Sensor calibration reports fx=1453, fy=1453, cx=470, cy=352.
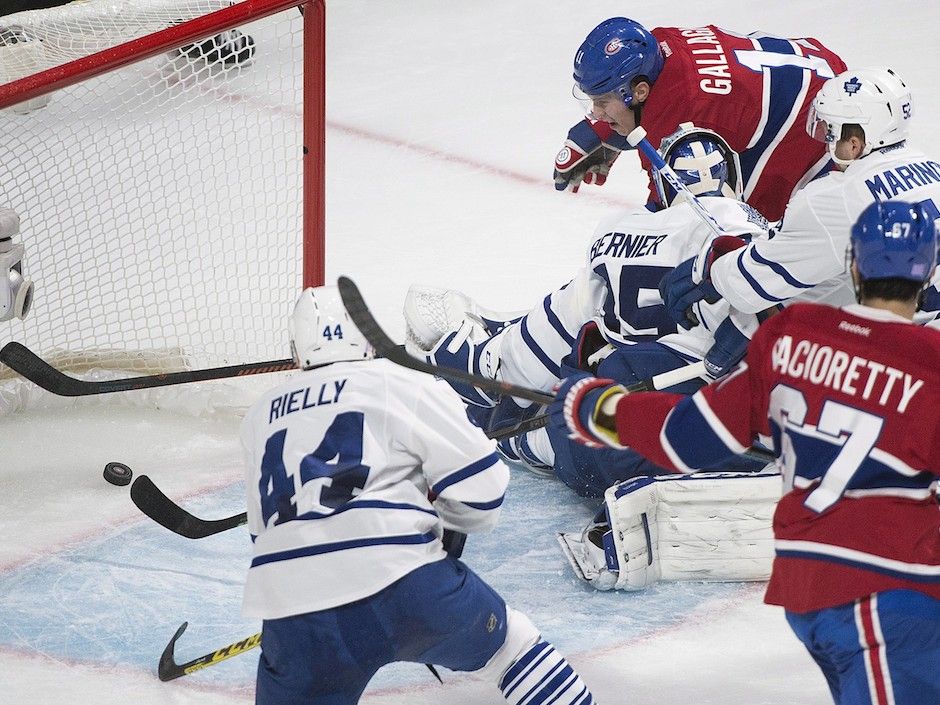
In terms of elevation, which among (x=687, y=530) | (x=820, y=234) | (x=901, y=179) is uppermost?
(x=901, y=179)

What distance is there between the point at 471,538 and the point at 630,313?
Answer: 0.59 m

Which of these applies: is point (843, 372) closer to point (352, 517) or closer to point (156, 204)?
point (352, 517)

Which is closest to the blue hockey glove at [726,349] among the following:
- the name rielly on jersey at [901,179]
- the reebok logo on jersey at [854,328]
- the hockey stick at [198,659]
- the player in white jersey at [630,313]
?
the player in white jersey at [630,313]

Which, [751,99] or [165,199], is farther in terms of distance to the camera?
[165,199]

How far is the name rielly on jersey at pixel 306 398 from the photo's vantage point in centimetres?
213

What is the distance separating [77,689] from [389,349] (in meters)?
0.94

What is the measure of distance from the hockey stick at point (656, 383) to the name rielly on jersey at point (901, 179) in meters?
0.55

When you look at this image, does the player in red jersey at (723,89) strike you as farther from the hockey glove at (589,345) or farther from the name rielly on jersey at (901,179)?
the name rielly on jersey at (901,179)

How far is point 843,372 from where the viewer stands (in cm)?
180

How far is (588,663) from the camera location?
266 centimetres

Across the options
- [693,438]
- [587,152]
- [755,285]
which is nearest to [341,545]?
[693,438]

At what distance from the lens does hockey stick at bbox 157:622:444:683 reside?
254 cm

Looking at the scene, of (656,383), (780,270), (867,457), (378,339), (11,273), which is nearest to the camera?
(867,457)

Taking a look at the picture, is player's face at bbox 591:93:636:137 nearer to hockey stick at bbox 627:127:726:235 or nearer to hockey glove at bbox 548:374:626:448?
hockey stick at bbox 627:127:726:235
